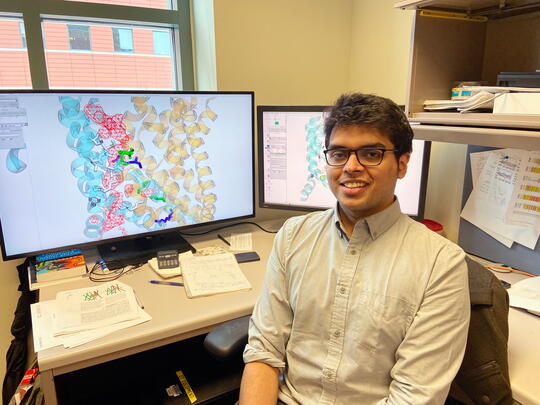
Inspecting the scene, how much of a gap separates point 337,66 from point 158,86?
879 mm

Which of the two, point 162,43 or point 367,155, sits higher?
point 162,43

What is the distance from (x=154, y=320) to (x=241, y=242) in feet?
2.01

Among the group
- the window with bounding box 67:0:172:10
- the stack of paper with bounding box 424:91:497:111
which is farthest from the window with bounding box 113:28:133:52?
the stack of paper with bounding box 424:91:497:111

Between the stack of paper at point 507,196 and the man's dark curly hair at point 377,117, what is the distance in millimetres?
640

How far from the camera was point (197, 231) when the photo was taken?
185 centimetres

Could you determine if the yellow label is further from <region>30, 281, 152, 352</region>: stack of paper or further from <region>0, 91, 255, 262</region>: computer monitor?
<region>0, 91, 255, 262</region>: computer monitor

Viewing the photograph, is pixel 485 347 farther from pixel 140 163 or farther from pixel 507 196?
pixel 140 163

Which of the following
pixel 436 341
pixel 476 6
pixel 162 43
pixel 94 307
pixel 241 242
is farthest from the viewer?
pixel 162 43

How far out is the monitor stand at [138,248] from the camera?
4.92 feet

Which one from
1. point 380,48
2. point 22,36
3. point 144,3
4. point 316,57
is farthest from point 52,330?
point 380,48

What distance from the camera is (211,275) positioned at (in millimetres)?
1399

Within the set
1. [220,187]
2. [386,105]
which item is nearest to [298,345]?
[386,105]

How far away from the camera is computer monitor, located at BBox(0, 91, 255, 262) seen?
50.7 inches

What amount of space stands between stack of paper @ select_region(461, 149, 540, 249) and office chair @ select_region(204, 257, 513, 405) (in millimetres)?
549
